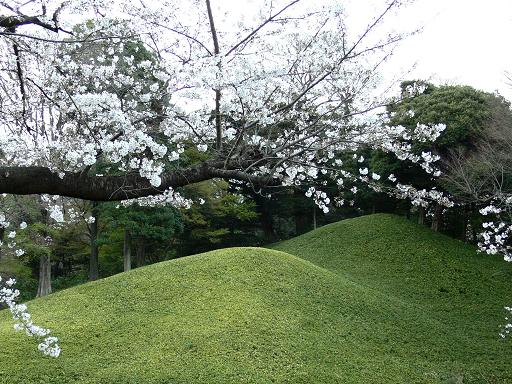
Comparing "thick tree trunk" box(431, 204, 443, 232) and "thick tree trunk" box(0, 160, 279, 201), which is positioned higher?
"thick tree trunk" box(0, 160, 279, 201)

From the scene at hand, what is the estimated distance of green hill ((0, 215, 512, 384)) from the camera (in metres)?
6.74

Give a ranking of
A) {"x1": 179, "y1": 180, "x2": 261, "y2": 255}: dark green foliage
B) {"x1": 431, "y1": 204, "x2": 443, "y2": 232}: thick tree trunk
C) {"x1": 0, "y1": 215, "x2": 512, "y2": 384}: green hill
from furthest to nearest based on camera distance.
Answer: {"x1": 179, "y1": 180, "x2": 261, "y2": 255}: dark green foliage, {"x1": 431, "y1": 204, "x2": 443, "y2": 232}: thick tree trunk, {"x1": 0, "y1": 215, "x2": 512, "y2": 384}: green hill

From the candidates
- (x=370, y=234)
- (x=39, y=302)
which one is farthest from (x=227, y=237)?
(x=39, y=302)

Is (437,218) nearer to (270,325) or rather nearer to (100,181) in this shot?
(270,325)

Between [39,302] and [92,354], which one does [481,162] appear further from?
[39,302]

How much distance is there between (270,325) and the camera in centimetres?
789

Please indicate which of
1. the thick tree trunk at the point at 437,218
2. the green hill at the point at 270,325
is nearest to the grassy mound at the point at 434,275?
the green hill at the point at 270,325

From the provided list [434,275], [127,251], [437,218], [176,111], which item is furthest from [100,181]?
[437,218]

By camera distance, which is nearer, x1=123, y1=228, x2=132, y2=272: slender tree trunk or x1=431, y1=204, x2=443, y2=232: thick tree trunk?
x1=123, y1=228, x2=132, y2=272: slender tree trunk

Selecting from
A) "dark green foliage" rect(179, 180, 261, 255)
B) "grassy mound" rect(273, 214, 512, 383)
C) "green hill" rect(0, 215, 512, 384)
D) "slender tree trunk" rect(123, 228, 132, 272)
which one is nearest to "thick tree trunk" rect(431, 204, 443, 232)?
"grassy mound" rect(273, 214, 512, 383)

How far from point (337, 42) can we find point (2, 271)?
13.6m

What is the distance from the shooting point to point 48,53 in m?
3.66

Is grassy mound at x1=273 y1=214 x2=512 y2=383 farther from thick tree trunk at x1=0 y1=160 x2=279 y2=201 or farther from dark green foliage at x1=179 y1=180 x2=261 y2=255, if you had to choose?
thick tree trunk at x1=0 y1=160 x2=279 y2=201

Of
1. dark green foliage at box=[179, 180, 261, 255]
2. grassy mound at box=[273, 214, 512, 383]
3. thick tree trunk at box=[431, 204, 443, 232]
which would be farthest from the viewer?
dark green foliage at box=[179, 180, 261, 255]
